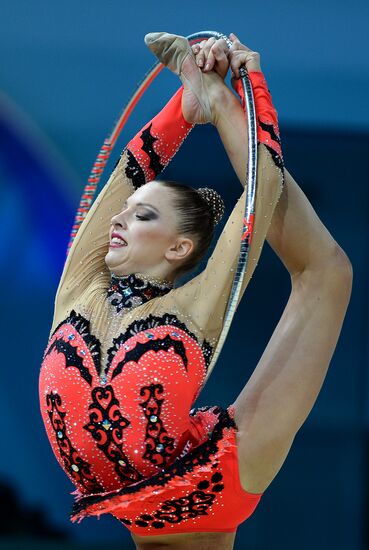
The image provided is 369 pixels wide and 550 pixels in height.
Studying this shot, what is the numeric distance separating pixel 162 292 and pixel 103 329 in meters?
0.12

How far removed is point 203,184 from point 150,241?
3.41 feet

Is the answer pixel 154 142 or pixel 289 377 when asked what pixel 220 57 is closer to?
pixel 154 142

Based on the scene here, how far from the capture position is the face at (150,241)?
164cm

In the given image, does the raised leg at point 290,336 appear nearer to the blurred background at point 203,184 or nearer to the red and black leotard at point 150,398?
the red and black leotard at point 150,398

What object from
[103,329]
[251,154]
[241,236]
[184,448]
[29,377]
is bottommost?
→ [29,377]

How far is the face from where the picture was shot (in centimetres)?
164

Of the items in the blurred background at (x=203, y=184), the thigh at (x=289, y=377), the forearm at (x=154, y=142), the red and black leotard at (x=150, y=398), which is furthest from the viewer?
the blurred background at (x=203, y=184)

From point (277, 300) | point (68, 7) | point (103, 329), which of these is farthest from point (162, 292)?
point (68, 7)

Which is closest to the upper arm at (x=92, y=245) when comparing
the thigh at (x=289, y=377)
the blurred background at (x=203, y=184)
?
the thigh at (x=289, y=377)

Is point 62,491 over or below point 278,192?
below

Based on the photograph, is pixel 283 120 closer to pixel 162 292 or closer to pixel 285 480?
pixel 285 480

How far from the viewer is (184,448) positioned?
1579 mm

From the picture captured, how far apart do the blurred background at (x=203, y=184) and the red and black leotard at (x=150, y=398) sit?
101cm

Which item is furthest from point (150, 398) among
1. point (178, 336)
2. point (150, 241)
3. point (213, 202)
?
point (213, 202)
